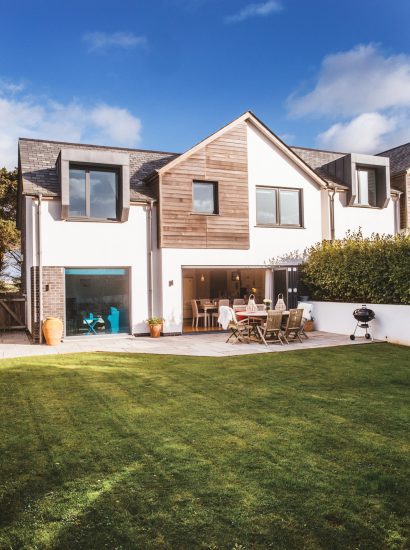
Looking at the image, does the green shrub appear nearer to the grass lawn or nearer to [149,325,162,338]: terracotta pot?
the grass lawn

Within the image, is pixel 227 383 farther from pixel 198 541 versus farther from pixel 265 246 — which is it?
pixel 265 246

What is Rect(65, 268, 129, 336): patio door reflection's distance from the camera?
14.4 meters

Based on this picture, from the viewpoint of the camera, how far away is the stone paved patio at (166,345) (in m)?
11.7

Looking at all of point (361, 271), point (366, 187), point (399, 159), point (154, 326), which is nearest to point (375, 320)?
point (361, 271)

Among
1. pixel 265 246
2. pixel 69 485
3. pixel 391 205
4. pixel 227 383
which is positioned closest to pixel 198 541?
pixel 69 485

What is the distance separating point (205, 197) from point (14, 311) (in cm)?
907

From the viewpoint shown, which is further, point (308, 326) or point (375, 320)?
point (308, 326)

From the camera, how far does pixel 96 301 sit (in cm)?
1477

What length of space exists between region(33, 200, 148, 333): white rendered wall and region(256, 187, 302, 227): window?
4655mm

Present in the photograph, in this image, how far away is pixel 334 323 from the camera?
1519cm

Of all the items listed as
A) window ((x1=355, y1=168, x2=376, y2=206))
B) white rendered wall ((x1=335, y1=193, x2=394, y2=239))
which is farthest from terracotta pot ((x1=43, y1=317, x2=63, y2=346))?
window ((x1=355, y1=168, x2=376, y2=206))

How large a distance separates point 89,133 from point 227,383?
86.2 feet

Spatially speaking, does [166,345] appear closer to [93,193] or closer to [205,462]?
[93,193]

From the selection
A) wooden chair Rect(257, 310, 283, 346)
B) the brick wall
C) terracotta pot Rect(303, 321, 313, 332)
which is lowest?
terracotta pot Rect(303, 321, 313, 332)
